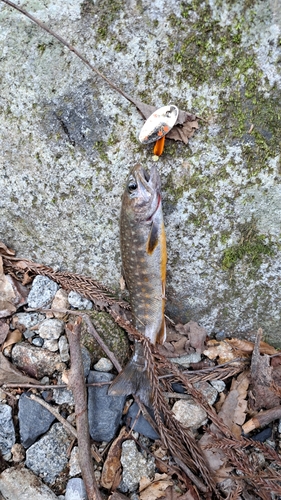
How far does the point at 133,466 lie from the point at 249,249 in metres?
2.03

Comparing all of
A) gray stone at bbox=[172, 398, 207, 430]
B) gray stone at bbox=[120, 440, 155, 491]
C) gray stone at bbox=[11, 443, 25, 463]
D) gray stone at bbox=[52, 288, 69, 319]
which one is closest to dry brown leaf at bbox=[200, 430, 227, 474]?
gray stone at bbox=[172, 398, 207, 430]

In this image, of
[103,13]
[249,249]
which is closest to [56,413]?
[249,249]

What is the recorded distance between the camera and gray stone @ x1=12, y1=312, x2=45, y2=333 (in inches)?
149

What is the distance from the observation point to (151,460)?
3.33m

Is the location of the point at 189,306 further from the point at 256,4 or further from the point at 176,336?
the point at 256,4

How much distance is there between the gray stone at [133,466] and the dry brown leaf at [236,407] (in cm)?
73

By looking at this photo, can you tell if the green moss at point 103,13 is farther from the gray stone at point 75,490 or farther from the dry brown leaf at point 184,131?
the gray stone at point 75,490

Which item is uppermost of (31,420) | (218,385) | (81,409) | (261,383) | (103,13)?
(103,13)

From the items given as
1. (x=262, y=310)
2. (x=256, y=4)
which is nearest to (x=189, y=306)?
(x=262, y=310)

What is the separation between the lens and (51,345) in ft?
11.9

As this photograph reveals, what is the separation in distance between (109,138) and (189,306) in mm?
1716

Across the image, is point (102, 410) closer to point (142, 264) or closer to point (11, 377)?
point (11, 377)

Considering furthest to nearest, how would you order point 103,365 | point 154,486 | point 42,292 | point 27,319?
point 42,292, point 27,319, point 103,365, point 154,486

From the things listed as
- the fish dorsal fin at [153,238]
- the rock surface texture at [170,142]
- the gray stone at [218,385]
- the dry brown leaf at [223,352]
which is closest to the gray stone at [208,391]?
the gray stone at [218,385]
